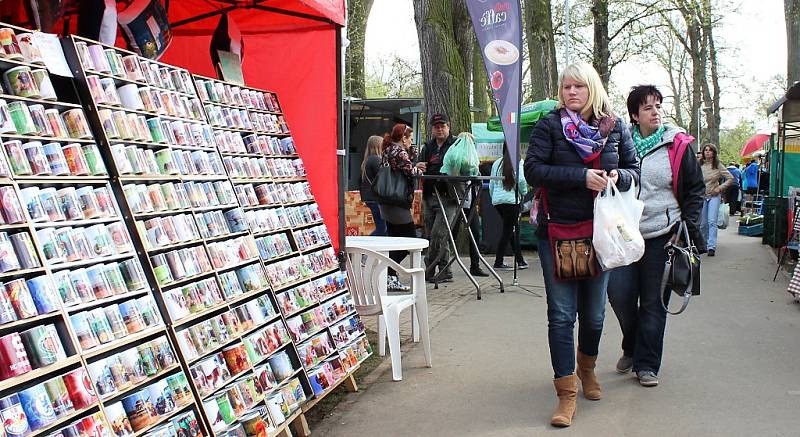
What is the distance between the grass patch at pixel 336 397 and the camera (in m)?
4.52

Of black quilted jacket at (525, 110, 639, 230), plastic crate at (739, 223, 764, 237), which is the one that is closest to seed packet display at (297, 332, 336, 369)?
black quilted jacket at (525, 110, 639, 230)

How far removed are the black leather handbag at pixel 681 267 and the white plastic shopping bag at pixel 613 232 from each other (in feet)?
2.08

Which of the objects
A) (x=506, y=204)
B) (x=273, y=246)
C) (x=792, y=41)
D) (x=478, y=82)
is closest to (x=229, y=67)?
(x=273, y=246)

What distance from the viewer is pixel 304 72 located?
568cm

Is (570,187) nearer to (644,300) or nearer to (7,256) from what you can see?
(644,300)

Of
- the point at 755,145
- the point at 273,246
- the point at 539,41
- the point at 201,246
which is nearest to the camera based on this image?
the point at 201,246

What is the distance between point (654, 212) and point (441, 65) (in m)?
8.10

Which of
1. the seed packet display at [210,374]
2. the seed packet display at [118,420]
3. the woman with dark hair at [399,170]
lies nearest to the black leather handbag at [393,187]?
the woman with dark hair at [399,170]

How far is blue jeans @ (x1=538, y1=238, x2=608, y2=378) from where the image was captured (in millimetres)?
4367

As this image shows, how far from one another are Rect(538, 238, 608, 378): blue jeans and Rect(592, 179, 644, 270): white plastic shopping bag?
0.21 m

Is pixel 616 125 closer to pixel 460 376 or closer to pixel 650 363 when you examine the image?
pixel 650 363

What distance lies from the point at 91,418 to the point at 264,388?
1.16 metres

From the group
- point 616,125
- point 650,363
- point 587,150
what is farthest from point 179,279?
point 650,363

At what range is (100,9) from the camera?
403 centimetres
